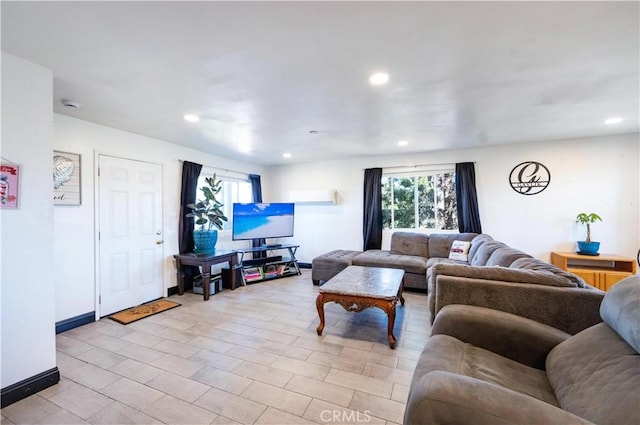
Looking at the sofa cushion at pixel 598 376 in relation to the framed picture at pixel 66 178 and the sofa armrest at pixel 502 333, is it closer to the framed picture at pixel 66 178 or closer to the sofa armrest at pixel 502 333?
the sofa armrest at pixel 502 333

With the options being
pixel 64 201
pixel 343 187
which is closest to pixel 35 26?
pixel 64 201

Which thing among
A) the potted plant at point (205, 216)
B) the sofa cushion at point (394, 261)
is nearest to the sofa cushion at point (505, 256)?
the sofa cushion at point (394, 261)

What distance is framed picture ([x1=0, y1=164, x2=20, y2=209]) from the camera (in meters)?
1.79

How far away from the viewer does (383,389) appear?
1.96 m

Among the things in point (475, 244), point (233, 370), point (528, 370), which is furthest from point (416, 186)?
point (233, 370)

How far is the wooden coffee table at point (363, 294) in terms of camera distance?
2562 millimetres

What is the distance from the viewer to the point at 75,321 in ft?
9.88

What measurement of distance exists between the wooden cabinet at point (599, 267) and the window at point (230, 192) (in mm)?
5530

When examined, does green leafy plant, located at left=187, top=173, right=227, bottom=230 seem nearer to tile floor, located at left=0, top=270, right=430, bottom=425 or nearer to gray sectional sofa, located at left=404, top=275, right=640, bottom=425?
tile floor, located at left=0, top=270, right=430, bottom=425

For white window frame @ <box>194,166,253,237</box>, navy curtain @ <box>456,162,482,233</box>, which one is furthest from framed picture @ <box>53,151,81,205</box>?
navy curtain @ <box>456,162,482,233</box>

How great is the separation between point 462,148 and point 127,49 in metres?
4.75

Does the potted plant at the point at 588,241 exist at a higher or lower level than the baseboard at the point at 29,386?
higher

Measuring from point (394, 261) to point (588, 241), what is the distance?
9.06 ft

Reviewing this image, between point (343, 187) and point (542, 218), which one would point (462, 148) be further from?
point (343, 187)
